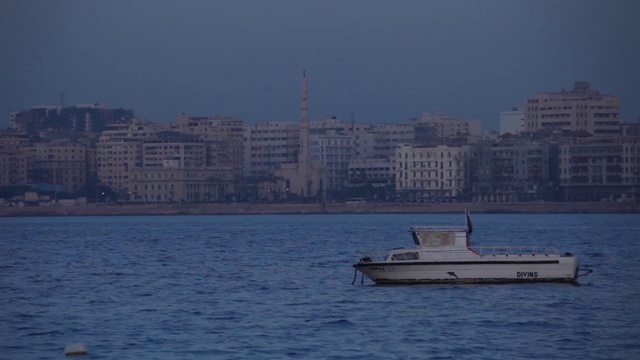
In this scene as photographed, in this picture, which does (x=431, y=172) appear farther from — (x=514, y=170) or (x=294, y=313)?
(x=294, y=313)

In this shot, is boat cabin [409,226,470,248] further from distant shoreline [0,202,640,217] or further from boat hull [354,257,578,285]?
distant shoreline [0,202,640,217]

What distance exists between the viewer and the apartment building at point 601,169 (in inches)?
6826

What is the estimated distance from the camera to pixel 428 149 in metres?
194

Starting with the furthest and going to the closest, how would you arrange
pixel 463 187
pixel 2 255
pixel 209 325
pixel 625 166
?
pixel 463 187
pixel 625 166
pixel 2 255
pixel 209 325

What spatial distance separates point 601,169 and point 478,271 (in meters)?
132

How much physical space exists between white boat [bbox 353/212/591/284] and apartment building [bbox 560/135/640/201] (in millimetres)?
127296

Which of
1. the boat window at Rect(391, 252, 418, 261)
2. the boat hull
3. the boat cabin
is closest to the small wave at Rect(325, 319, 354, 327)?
the boat hull

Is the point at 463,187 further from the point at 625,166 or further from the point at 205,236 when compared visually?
the point at 205,236

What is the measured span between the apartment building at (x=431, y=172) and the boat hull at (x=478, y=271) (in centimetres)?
14191

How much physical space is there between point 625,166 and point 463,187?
22.5 metres

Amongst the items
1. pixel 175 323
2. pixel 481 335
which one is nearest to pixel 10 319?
pixel 175 323

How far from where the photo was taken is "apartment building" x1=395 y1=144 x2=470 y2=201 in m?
190

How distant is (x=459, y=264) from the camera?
149ft

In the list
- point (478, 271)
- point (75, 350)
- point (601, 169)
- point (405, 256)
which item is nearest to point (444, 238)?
point (405, 256)
